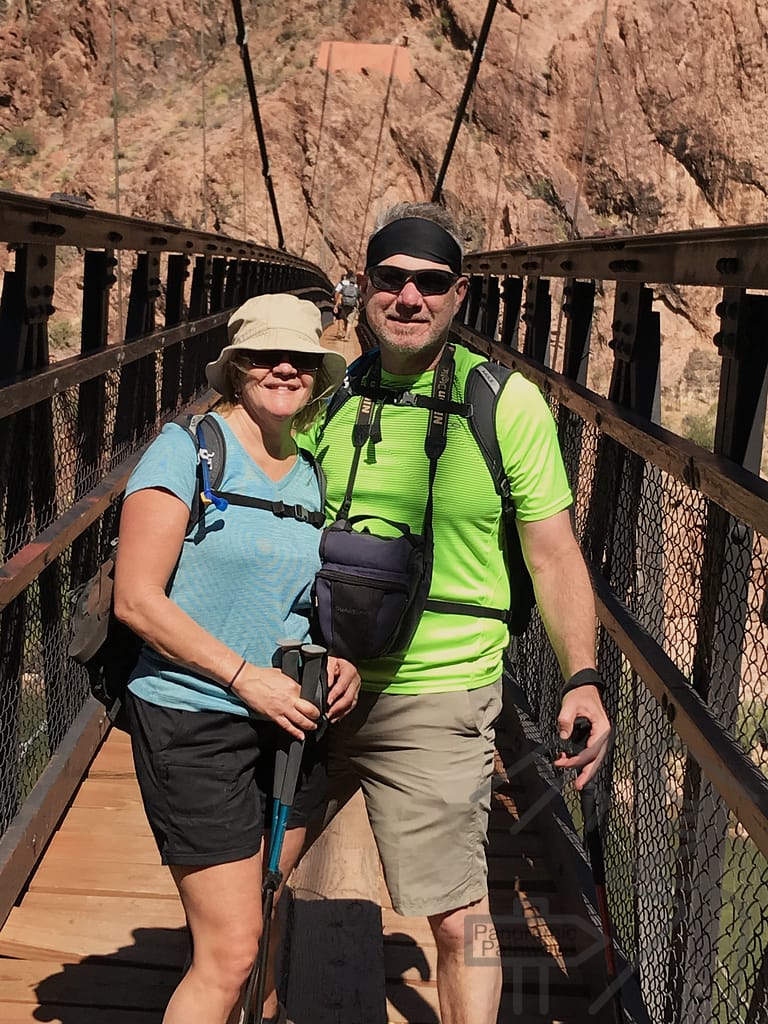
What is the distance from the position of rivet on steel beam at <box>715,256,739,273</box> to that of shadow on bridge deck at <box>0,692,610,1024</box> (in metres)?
1.13

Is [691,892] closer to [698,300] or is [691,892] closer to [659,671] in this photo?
[659,671]

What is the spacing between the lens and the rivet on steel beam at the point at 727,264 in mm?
1911

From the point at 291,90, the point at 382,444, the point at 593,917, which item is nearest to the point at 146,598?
the point at 382,444

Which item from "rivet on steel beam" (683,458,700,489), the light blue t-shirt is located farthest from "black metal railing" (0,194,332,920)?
"rivet on steel beam" (683,458,700,489)

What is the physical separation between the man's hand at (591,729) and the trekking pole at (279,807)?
396mm

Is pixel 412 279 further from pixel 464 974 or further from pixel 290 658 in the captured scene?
pixel 464 974

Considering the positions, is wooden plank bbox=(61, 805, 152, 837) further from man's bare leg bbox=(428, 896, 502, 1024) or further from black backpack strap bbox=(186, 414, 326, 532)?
black backpack strap bbox=(186, 414, 326, 532)

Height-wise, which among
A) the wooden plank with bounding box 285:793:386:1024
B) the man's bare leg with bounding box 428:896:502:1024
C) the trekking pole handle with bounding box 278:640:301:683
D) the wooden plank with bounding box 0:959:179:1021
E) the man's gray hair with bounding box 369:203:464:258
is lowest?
the wooden plank with bounding box 0:959:179:1021

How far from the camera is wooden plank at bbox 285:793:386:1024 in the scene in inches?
101

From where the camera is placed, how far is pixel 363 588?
1906 mm

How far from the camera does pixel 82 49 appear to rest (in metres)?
44.9

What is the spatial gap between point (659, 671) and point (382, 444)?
25.7 inches

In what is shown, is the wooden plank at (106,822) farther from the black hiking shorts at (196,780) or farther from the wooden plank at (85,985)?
the black hiking shorts at (196,780)

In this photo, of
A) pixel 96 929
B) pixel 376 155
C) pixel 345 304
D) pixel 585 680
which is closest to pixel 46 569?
pixel 96 929
